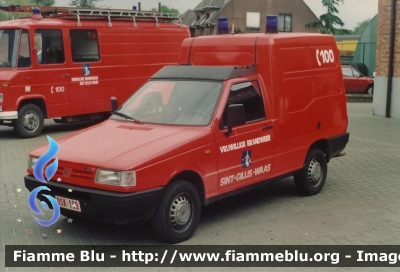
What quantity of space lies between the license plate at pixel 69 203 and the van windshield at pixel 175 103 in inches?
58.6

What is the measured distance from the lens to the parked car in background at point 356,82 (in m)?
28.1

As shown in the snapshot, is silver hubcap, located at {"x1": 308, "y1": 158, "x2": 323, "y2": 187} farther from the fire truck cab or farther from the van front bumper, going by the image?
the van front bumper

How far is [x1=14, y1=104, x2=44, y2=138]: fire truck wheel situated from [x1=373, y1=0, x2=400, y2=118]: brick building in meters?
10.4

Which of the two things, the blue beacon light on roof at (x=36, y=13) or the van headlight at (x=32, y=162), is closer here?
the van headlight at (x=32, y=162)

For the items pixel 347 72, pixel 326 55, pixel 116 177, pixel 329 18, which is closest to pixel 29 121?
pixel 326 55

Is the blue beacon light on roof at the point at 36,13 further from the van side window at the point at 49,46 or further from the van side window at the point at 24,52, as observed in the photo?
the van side window at the point at 24,52

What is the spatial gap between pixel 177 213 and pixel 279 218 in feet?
5.42

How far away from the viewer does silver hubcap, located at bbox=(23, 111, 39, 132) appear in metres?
14.5

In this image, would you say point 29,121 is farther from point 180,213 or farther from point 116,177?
point 116,177

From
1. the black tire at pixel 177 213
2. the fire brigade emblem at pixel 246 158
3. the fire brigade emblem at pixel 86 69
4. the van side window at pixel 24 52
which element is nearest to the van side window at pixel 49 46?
the van side window at pixel 24 52

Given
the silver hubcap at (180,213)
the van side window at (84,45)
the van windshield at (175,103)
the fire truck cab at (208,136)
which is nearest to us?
the fire truck cab at (208,136)

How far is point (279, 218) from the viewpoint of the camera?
7414mm

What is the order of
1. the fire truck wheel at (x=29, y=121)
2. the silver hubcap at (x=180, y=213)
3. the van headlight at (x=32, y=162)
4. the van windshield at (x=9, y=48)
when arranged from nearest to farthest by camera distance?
1. the silver hubcap at (x=180, y=213)
2. the van headlight at (x=32, y=162)
3. the van windshield at (x=9, y=48)
4. the fire truck wheel at (x=29, y=121)

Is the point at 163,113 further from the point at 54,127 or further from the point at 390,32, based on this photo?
the point at 390,32
